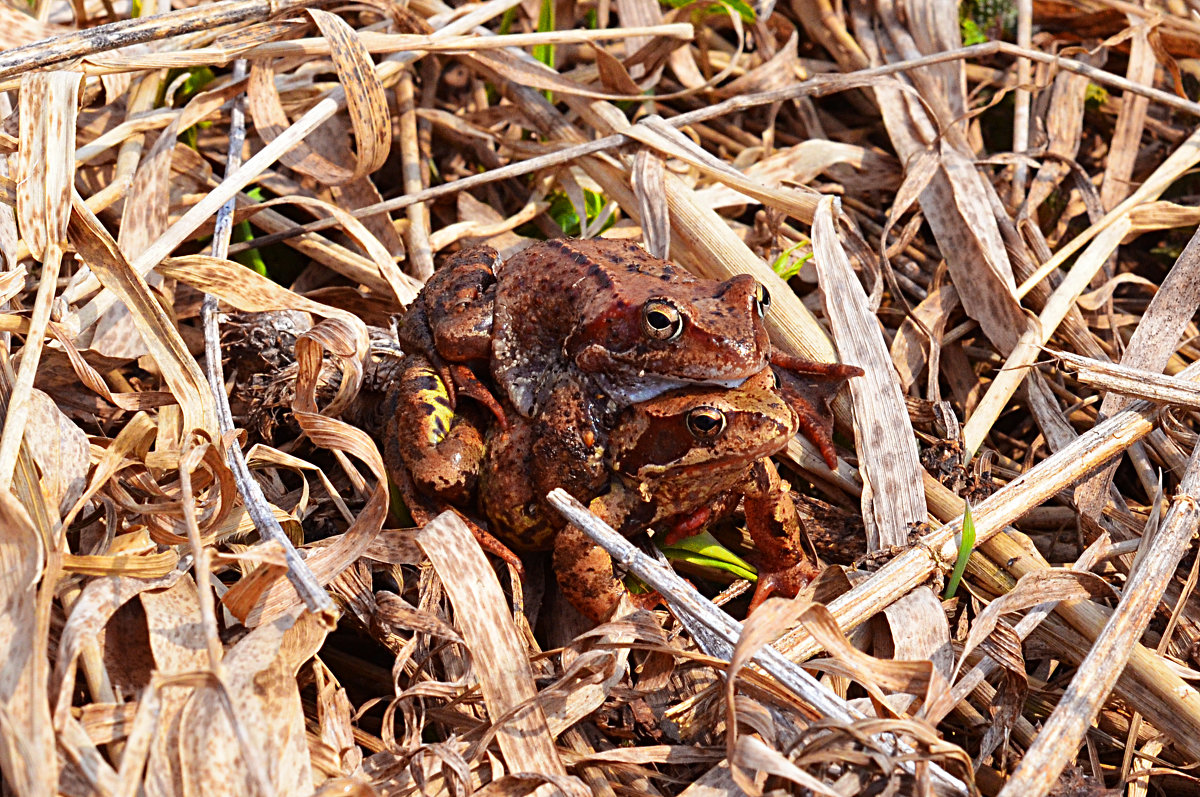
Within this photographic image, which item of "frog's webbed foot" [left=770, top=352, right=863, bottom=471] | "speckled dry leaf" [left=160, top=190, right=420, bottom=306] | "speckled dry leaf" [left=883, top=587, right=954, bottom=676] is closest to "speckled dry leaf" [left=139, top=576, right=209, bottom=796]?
"speckled dry leaf" [left=160, top=190, right=420, bottom=306]

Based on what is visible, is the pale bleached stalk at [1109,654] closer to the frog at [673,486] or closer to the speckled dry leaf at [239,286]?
the frog at [673,486]

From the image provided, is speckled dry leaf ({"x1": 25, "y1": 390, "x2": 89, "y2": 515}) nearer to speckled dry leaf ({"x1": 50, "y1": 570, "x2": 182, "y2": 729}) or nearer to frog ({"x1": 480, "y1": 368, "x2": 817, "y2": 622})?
speckled dry leaf ({"x1": 50, "y1": 570, "x2": 182, "y2": 729})

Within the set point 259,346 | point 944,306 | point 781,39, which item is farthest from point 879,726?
point 781,39

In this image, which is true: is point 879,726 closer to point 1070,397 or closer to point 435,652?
point 435,652

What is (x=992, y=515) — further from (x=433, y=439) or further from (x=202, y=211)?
(x=202, y=211)

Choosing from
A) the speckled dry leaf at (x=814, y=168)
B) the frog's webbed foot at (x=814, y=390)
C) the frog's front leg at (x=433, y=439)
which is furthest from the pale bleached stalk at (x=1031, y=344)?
the frog's front leg at (x=433, y=439)

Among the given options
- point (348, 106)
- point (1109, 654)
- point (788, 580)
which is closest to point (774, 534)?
point (788, 580)
